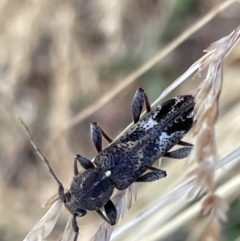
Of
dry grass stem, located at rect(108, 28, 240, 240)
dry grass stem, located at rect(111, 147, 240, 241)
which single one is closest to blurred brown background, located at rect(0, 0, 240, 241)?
dry grass stem, located at rect(111, 147, 240, 241)

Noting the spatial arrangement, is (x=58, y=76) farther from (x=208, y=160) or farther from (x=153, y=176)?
(x=208, y=160)

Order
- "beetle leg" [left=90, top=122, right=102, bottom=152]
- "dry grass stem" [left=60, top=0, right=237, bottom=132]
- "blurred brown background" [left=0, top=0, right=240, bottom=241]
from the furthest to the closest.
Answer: "blurred brown background" [left=0, top=0, right=240, bottom=241], "beetle leg" [left=90, top=122, right=102, bottom=152], "dry grass stem" [left=60, top=0, right=237, bottom=132]

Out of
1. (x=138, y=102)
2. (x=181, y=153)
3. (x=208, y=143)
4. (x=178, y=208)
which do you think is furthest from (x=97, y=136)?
(x=208, y=143)

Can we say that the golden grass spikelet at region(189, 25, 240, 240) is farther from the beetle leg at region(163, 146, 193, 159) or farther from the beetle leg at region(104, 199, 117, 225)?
the beetle leg at region(163, 146, 193, 159)

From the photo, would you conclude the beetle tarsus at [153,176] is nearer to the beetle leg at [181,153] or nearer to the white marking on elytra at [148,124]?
the beetle leg at [181,153]

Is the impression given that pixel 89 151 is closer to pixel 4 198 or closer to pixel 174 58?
pixel 4 198

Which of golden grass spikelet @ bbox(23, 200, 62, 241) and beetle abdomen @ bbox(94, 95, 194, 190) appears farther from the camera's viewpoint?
beetle abdomen @ bbox(94, 95, 194, 190)

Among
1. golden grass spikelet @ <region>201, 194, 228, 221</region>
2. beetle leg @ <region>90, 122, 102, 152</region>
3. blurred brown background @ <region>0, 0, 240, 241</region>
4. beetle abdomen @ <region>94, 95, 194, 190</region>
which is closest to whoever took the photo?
golden grass spikelet @ <region>201, 194, 228, 221</region>
